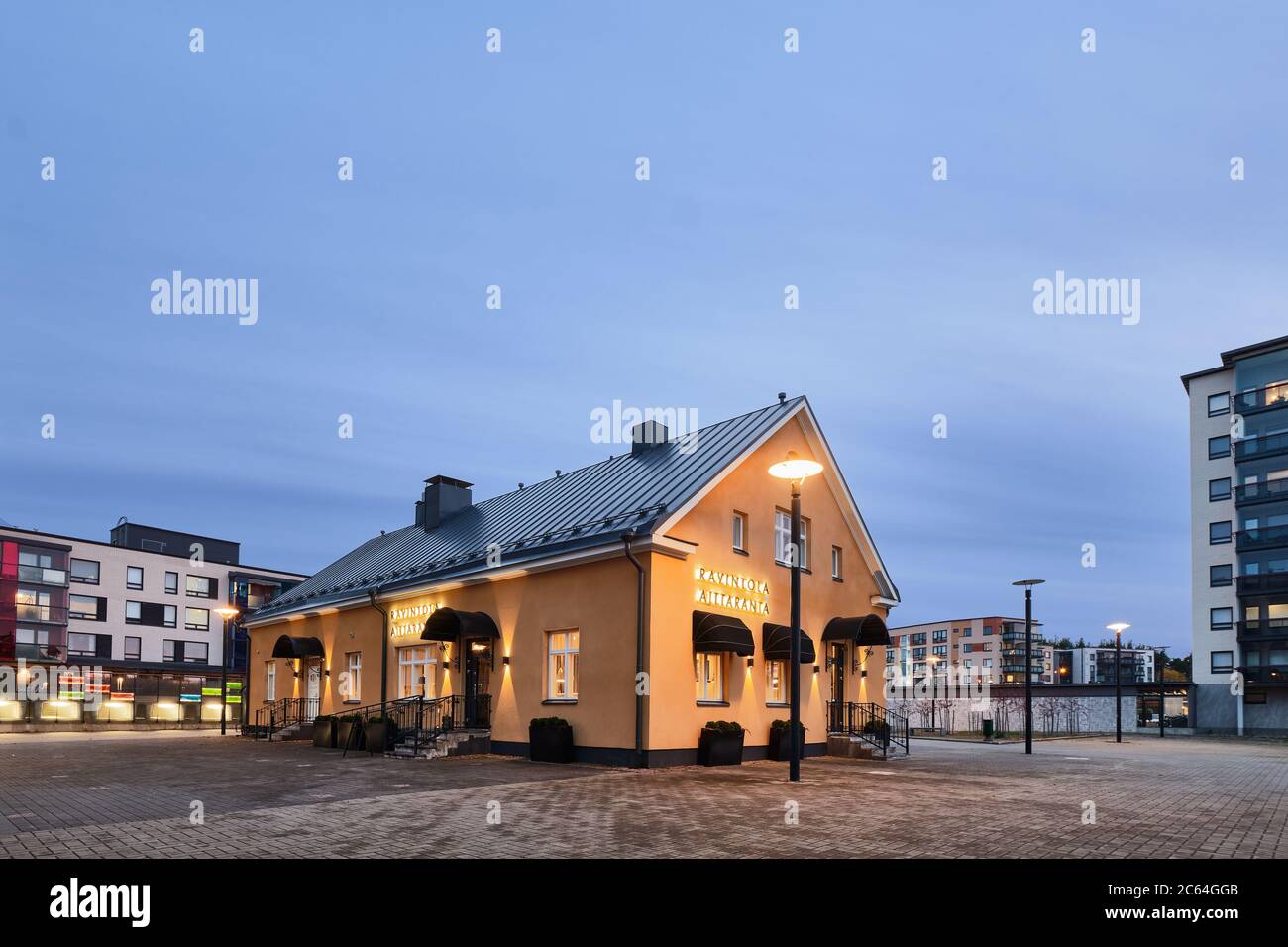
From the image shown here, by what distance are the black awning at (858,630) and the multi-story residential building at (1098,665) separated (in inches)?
3779

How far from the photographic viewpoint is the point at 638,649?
66.2 feet

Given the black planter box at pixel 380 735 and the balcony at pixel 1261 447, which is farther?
the balcony at pixel 1261 447

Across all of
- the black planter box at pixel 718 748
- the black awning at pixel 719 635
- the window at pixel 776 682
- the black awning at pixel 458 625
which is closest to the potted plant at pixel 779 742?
the window at pixel 776 682

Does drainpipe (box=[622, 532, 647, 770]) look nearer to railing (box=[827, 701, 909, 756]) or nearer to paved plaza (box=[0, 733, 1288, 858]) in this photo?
paved plaza (box=[0, 733, 1288, 858])

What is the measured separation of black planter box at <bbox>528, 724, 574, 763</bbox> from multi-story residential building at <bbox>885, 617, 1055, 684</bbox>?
105 m

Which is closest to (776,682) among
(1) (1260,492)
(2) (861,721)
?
(2) (861,721)

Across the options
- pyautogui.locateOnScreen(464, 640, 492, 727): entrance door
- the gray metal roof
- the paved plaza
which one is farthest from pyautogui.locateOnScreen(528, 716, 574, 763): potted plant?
Result: the gray metal roof

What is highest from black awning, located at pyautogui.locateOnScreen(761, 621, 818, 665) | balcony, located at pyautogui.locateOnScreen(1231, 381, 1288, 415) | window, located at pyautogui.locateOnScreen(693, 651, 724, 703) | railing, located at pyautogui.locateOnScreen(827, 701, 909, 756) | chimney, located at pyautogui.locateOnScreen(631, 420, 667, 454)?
balcony, located at pyautogui.locateOnScreen(1231, 381, 1288, 415)

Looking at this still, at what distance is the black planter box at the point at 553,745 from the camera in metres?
21.2

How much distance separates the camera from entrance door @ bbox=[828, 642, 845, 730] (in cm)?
2722

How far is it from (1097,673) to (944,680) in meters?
27.5

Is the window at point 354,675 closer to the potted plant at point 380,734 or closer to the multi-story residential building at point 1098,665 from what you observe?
the potted plant at point 380,734

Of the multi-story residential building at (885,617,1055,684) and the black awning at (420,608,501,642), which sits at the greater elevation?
the black awning at (420,608,501,642)
